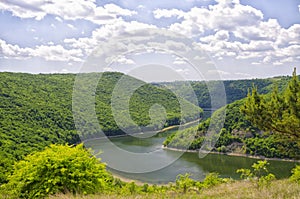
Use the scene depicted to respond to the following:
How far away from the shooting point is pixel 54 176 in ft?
24.5

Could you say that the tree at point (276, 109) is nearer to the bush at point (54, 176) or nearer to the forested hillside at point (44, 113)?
the bush at point (54, 176)

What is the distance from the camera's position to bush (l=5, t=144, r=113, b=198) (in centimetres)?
737

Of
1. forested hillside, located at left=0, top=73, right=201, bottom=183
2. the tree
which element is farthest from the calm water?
the tree

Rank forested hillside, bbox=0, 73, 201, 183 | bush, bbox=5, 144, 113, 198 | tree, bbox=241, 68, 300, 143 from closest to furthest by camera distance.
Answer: bush, bbox=5, 144, 113, 198
tree, bbox=241, 68, 300, 143
forested hillside, bbox=0, 73, 201, 183

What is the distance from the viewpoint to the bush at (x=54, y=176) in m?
7.37

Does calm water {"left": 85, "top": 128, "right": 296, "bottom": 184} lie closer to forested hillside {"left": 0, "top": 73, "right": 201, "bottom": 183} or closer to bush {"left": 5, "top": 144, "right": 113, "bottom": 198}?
forested hillside {"left": 0, "top": 73, "right": 201, "bottom": 183}

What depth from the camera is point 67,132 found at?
6291 cm

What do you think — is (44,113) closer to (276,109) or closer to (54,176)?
(54,176)

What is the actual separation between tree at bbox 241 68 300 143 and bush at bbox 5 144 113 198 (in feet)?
16.3

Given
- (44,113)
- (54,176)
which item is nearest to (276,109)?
(54,176)

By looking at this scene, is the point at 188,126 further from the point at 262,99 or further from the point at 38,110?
the point at 262,99

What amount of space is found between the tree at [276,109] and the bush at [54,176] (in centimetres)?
498

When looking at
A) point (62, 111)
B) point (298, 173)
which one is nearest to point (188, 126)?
point (62, 111)

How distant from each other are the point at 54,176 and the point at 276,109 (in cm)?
654
